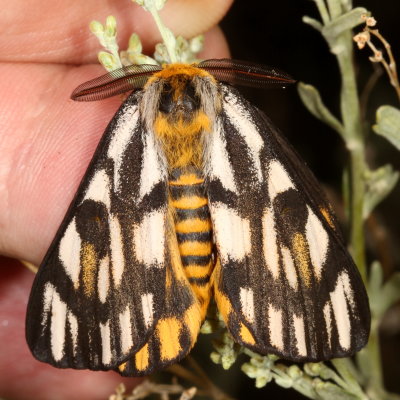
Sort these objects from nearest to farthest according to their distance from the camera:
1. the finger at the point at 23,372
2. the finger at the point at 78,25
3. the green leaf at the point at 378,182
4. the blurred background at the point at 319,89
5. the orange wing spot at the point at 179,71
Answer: the orange wing spot at the point at 179,71 → the green leaf at the point at 378,182 → the finger at the point at 78,25 → the finger at the point at 23,372 → the blurred background at the point at 319,89

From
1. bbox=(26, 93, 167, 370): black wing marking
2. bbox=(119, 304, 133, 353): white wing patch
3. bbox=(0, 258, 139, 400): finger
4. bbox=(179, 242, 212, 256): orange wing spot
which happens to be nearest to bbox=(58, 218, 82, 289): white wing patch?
bbox=(26, 93, 167, 370): black wing marking

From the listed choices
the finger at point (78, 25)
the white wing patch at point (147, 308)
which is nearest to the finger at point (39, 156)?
the finger at point (78, 25)

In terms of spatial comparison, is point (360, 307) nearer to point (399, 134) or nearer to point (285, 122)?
point (399, 134)

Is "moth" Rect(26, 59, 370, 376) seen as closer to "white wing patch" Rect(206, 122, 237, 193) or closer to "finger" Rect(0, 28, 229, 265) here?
"white wing patch" Rect(206, 122, 237, 193)

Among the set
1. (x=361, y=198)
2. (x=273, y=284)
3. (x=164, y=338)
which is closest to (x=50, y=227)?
(x=164, y=338)

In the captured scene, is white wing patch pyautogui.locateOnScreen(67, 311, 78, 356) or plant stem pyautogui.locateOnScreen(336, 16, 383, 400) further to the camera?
plant stem pyautogui.locateOnScreen(336, 16, 383, 400)

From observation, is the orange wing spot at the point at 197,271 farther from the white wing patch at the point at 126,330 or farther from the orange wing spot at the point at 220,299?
the white wing patch at the point at 126,330
